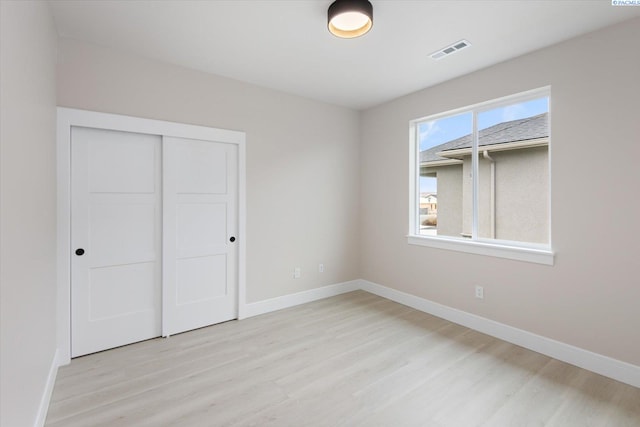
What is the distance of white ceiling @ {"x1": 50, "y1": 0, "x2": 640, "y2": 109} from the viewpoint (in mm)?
2152

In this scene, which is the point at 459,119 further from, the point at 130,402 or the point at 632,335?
the point at 130,402

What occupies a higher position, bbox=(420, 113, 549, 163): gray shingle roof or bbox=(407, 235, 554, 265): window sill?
bbox=(420, 113, 549, 163): gray shingle roof

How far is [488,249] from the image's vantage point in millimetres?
3096

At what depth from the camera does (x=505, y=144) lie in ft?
10.2

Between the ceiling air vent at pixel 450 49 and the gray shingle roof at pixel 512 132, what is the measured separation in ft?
3.19

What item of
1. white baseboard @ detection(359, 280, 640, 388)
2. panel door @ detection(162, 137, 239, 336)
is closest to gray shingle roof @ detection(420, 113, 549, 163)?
white baseboard @ detection(359, 280, 640, 388)

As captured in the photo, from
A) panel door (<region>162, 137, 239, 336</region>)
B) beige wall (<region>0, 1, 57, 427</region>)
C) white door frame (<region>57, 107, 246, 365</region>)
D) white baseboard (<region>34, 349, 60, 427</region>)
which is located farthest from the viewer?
panel door (<region>162, 137, 239, 336</region>)

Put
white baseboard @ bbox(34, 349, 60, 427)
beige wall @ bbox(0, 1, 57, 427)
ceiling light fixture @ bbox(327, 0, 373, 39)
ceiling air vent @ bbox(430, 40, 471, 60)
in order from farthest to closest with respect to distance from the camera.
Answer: ceiling air vent @ bbox(430, 40, 471, 60), ceiling light fixture @ bbox(327, 0, 373, 39), white baseboard @ bbox(34, 349, 60, 427), beige wall @ bbox(0, 1, 57, 427)

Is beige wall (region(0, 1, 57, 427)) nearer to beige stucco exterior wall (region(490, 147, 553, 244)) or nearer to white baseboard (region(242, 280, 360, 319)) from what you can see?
white baseboard (region(242, 280, 360, 319))

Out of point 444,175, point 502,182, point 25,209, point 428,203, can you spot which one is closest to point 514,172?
point 502,182

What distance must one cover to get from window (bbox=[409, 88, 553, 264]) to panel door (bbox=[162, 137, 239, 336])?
2.35 metres

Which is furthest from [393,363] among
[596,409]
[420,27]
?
[420,27]

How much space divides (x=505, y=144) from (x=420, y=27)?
155cm

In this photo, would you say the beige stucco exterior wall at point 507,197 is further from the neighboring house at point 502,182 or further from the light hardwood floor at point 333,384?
the light hardwood floor at point 333,384
